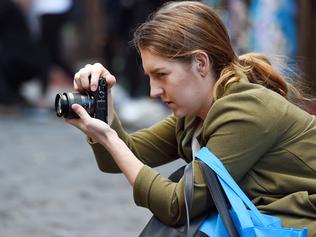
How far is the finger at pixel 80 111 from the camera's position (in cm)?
265

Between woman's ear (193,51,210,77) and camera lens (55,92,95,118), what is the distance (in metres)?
0.34

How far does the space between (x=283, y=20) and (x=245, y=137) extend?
5186mm

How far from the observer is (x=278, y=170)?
2.61 m

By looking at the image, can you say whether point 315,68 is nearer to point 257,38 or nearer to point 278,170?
point 257,38

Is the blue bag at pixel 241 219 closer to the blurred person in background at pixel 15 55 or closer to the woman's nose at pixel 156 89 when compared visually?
the woman's nose at pixel 156 89

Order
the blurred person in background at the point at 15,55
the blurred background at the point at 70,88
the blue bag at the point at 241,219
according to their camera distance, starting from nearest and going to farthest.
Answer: the blue bag at the point at 241,219 → the blurred background at the point at 70,88 → the blurred person in background at the point at 15,55

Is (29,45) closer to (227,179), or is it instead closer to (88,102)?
(88,102)

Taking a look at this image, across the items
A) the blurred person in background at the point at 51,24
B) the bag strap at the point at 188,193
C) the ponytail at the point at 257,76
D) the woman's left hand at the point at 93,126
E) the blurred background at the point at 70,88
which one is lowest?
the bag strap at the point at 188,193

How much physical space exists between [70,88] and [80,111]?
8067 mm

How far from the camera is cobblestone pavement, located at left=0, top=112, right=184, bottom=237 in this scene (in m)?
4.95

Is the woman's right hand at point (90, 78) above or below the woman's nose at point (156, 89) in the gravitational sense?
above

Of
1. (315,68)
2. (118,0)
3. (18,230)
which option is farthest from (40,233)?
(118,0)

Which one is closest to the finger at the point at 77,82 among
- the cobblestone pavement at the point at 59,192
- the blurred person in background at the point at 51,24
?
the cobblestone pavement at the point at 59,192

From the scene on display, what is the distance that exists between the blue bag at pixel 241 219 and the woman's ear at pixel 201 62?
0.95ft
